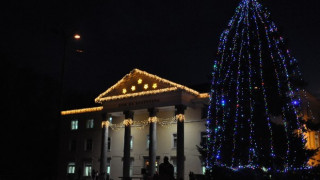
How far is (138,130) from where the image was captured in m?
47.0

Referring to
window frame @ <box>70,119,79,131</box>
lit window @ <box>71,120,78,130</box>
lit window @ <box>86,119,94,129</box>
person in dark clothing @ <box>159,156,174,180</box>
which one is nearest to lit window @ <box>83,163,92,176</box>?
lit window @ <box>86,119,94,129</box>

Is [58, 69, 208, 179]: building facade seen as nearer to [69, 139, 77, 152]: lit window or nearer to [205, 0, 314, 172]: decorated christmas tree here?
[69, 139, 77, 152]: lit window

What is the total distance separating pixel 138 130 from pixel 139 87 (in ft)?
19.4

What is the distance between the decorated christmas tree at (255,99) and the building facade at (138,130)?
54.1 ft

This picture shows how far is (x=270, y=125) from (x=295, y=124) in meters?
1.49

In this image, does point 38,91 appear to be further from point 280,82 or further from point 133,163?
point 280,82

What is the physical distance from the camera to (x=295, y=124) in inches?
851

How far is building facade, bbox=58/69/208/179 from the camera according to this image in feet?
134

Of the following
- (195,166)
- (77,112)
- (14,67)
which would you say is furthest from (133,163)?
(14,67)

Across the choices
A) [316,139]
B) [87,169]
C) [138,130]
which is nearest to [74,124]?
[87,169]

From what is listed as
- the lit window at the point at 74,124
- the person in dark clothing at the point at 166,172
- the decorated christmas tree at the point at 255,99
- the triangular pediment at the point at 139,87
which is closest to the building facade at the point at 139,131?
the triangular pediment at the point at 139,87

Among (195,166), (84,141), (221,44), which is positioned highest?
(221,44)

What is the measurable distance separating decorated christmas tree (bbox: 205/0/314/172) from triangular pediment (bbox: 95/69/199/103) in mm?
17238

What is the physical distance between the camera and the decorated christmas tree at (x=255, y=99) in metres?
21.3
